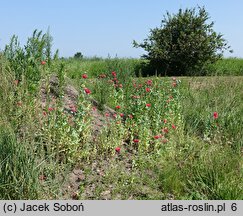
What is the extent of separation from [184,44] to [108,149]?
1219 centimetres

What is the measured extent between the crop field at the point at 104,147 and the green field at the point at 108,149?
12 millimetres

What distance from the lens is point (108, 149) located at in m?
5.32

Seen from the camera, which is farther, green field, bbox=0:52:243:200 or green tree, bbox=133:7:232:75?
green tree, bbox=133:7:232:75

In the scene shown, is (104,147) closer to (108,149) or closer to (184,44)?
(108,149)

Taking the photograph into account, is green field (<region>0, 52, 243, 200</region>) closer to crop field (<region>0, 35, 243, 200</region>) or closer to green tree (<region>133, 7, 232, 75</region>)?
crop field (<region>0, 35, 243, 200</region>)

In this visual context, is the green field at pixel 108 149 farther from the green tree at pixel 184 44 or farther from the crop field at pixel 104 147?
the green tree at pixel 184 44

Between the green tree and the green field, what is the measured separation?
10040 millimetres

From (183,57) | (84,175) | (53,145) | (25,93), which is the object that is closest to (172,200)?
(84,175)

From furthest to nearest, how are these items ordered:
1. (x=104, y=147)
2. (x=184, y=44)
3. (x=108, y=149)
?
(x=184, y=44) → (x=108, y=149) → (x=104, y=147)

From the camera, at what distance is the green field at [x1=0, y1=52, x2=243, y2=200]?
416 centimetres

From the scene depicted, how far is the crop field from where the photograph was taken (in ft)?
13.7

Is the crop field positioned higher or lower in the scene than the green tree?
lower

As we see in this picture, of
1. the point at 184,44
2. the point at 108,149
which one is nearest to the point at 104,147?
the point at 108,149

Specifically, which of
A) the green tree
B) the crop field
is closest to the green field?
the crop field
